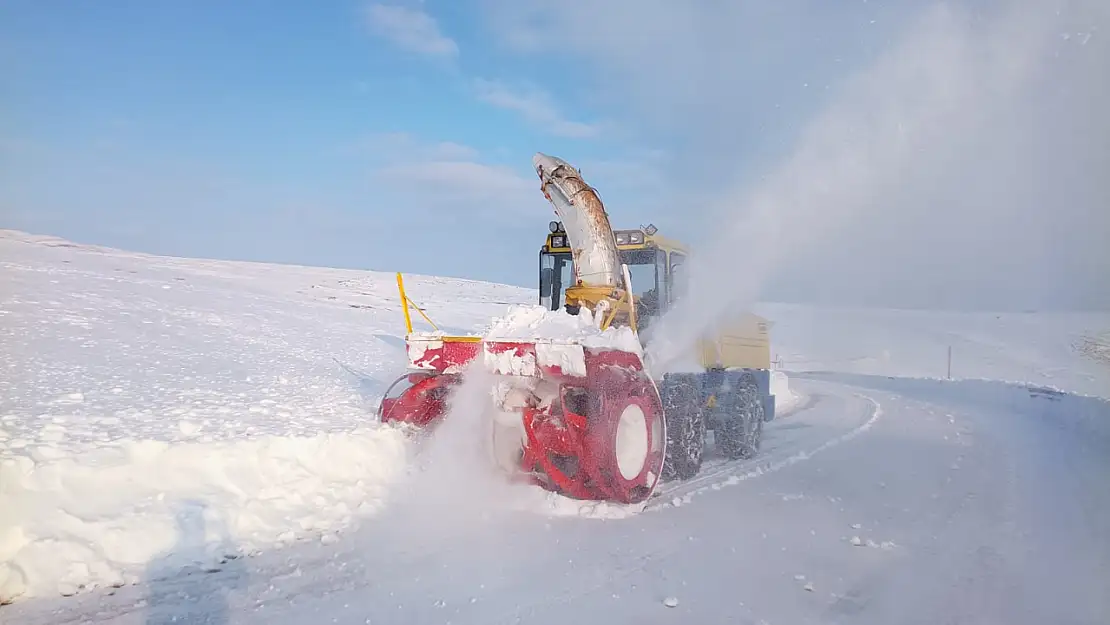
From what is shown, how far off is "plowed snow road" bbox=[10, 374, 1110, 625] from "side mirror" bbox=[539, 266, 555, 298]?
301 centimetres

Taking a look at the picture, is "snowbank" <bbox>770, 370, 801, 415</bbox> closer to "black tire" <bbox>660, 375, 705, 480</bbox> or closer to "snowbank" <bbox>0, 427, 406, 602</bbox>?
"black tire" <bbox>660, 375, 705, 480</bbox>

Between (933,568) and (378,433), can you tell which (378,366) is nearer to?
(378,433)

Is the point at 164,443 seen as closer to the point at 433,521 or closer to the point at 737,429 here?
the point at 433,521

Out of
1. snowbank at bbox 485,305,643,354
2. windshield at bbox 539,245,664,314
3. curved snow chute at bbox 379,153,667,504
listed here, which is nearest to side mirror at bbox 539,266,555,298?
windshield at bbox 539,245,664,314

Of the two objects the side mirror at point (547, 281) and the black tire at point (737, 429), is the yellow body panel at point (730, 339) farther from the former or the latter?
the black tire at point (737, 429)

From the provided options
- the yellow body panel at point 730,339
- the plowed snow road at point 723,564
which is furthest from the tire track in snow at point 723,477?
the yellow body panel at point 730,339

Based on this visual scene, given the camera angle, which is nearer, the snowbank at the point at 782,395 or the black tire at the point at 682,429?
the black tire at the point at 682,429

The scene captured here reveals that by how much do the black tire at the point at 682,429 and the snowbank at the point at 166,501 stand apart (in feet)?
9.61

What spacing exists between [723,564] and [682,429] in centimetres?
276

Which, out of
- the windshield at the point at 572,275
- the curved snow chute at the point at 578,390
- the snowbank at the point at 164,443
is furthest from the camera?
the windshield at the point at 572,275

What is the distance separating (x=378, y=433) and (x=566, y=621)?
13.6 ft

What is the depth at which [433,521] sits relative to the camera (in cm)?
590

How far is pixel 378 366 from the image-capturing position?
46.4 ft

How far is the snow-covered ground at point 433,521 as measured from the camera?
4.30m
